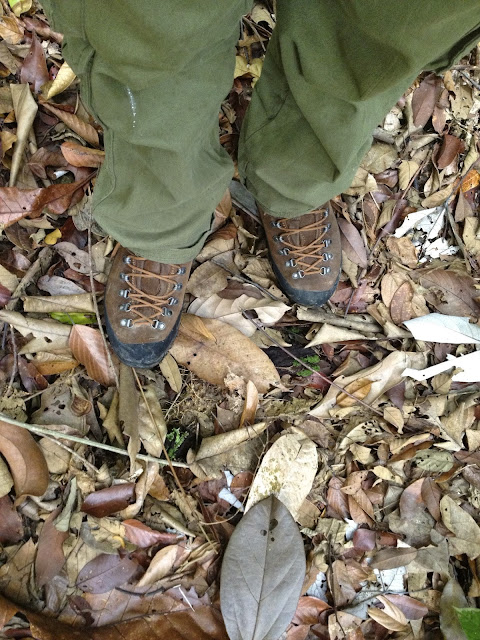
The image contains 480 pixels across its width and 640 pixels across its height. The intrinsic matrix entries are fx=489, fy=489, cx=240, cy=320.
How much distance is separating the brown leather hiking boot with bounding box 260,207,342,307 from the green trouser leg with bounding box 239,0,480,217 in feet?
0.57

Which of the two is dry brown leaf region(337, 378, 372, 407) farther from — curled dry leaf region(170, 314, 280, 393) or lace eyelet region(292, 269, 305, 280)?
lace eyelet region(292, 269, 305, 280)

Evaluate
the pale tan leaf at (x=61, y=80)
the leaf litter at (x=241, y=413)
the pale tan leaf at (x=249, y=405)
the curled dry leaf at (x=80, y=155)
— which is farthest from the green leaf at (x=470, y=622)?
the pale tan leaf at (x=61, y=80)

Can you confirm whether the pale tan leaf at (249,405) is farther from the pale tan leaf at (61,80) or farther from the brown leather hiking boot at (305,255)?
the pale tan leaf at (61,80)

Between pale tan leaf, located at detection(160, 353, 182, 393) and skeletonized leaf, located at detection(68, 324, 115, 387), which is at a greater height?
skeletonized leaf, located at detection(68, 324, 115, 387)

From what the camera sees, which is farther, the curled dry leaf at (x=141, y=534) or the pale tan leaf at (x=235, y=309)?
the pale tan leaf at (x=235, y=309)

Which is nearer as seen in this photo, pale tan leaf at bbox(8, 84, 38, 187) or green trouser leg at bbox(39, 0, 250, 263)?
green trouser leg at bbox(39, 0, 250, 263)

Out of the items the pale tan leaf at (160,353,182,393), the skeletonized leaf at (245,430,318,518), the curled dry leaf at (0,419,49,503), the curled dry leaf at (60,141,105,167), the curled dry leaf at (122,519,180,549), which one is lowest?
the curled dry leaf at (122,519,180,549)

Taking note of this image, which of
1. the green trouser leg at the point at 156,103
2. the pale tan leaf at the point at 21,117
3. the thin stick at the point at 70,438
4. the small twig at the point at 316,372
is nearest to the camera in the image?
the green trouser leg at the point at 156,103

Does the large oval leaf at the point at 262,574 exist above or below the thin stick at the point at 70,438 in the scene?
below

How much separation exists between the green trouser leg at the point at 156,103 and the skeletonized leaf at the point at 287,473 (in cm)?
64

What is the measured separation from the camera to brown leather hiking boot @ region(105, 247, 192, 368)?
1291 mm

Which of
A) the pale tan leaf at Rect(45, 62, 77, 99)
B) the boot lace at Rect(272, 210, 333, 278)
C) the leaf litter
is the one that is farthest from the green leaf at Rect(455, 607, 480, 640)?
the pale tan leaf at Rect(45, 62, 77, 99)

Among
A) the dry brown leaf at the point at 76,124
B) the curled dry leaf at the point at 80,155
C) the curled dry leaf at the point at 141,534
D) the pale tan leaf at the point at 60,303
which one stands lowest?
the curled dry leaf at the point at 141,534

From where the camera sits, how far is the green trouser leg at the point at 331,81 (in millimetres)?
701
